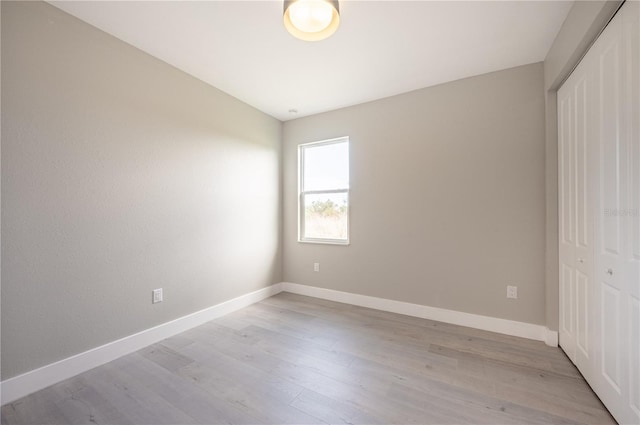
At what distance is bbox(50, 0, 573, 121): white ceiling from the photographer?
5.82 feet

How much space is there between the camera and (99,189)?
78.2 inches

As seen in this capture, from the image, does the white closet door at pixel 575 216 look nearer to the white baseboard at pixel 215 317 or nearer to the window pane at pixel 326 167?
the white baseboard at pixel 215 317

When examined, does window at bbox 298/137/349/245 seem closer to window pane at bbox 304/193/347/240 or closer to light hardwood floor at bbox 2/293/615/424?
window pane at bbox 304/193/347/240

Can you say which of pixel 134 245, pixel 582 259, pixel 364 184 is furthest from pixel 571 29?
pixel 134 245

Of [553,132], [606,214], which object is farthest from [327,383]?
[553,132]

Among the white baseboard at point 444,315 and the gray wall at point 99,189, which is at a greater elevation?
the gray wall at point 99,189

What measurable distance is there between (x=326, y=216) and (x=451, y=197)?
1633mm

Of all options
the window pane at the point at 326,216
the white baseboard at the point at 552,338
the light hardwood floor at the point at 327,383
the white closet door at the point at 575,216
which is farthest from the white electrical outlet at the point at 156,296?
the white baseboard at the point at 552,338

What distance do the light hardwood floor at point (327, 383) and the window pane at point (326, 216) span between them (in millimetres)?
1391

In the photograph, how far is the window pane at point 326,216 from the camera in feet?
11.4

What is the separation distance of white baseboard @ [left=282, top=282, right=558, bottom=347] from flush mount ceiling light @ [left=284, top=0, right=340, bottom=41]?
9.24 feet

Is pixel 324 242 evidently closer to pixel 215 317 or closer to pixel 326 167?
pixel 326 167

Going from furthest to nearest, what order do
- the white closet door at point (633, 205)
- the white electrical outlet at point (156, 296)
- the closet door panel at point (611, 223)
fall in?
the white electrical outlet at point (156, 296)
the closet door panel at point (611, 223)
the white closet door at point (633, 205)

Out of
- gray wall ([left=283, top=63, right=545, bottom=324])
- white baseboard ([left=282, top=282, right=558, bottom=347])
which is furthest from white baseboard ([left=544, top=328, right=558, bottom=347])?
gray wall ([left=283, top=63, right=545, bottom=324])
